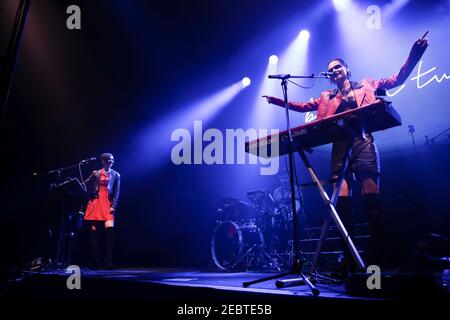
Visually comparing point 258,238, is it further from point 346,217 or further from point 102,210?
point 346,217

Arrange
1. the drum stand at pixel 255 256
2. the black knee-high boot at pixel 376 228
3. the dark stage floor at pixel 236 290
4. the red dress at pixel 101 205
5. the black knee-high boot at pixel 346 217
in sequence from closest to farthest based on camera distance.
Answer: the dark stage floor at pixel 236 290, the black knee-high boot at pixel 376 228, the black knee-high boot at pixel 346 217, the drum stand at pixel 255 256, the red dress at pixel 101 205

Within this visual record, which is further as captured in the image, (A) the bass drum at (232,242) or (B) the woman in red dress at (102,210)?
(B) the woman in red dress at (102,210)

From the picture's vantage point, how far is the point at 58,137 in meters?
8.59

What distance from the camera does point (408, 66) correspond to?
2.74 metres

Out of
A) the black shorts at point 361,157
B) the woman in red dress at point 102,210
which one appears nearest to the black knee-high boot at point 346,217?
the black shorts at point 361,157

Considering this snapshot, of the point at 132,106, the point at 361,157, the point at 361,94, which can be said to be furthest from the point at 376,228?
the point at 132,106

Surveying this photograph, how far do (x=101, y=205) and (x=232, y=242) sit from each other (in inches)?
96.3

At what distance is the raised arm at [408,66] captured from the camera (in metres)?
2.55

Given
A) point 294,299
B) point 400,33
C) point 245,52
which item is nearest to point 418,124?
point 400,33

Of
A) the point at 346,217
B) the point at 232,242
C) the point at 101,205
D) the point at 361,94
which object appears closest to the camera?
the point at 346,217

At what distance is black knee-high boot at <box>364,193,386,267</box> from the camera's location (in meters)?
2.70

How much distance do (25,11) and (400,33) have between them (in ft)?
20.4

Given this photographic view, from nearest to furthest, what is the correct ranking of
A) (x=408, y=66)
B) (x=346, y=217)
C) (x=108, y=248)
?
(x=408, y=66), (x=346, y=217), (x=108, y=248)

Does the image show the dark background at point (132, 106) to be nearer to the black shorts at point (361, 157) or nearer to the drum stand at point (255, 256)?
the drum stand at point (255, 256)
